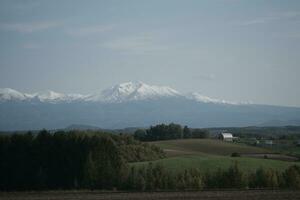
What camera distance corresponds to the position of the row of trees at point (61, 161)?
66500mm

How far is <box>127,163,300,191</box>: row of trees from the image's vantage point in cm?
6025

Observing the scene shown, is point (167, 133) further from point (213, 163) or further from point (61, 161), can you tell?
point (61, 161)

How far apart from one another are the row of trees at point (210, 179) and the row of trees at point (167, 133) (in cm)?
7417

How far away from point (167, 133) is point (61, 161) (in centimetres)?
7224

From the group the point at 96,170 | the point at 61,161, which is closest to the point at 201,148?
the point at 61,161

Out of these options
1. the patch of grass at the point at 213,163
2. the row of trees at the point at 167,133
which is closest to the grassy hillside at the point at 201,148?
the patch of grass at the point at 213,163

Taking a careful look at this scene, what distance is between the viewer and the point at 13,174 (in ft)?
240

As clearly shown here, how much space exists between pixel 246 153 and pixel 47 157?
37.6m

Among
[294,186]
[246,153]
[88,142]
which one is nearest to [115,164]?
[88,142]

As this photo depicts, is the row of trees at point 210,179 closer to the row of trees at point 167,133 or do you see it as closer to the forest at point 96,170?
the forest at point 96,170

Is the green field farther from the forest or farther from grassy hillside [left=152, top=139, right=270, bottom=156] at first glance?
the forest

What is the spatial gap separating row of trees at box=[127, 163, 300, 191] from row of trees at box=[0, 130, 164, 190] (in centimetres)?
341

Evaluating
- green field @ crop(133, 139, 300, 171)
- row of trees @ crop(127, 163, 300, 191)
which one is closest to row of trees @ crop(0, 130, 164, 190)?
row of trees @ crop(127, 163, 300, 191)

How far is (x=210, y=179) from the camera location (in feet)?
203
